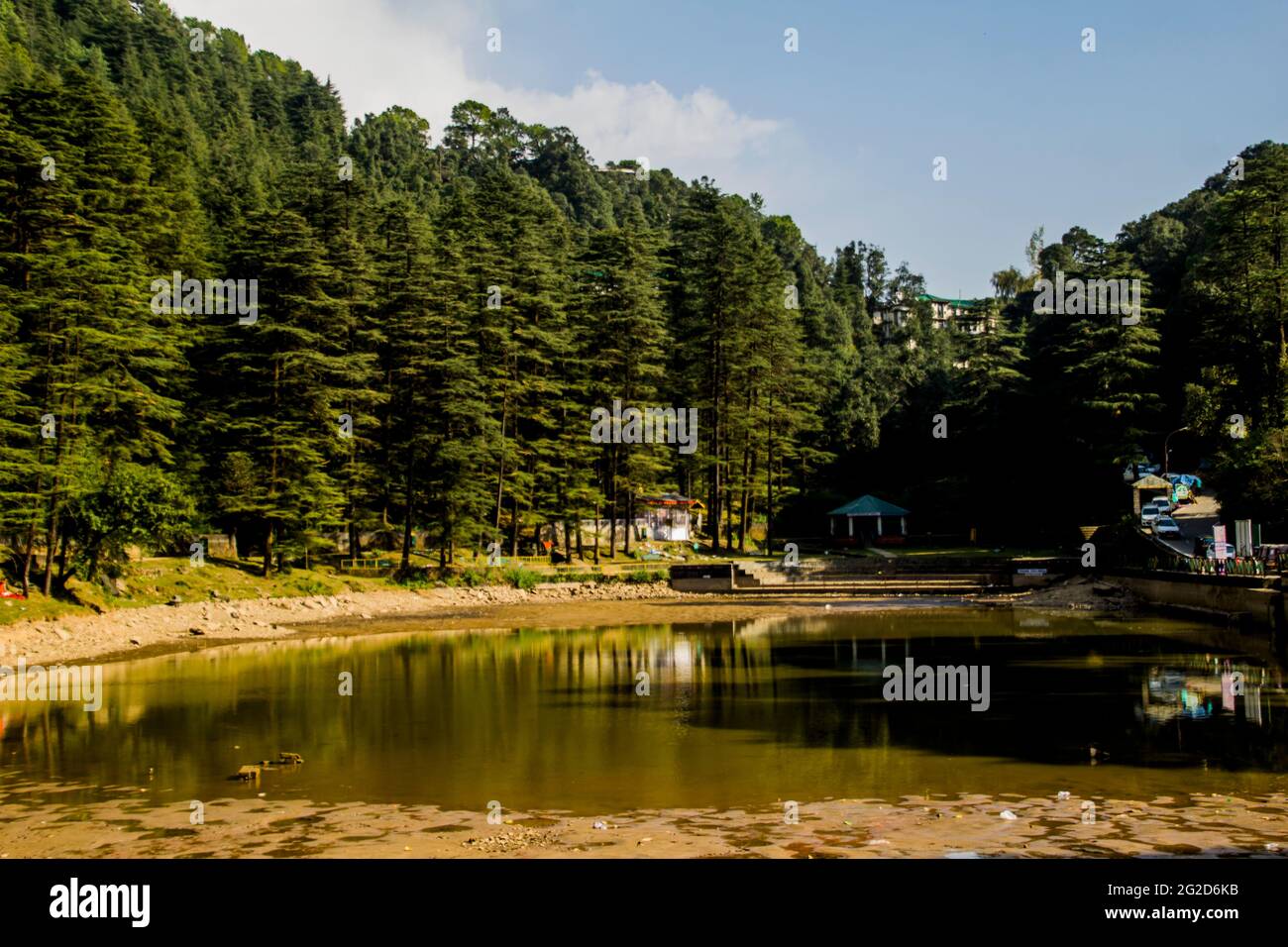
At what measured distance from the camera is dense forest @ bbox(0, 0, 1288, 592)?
34906mm

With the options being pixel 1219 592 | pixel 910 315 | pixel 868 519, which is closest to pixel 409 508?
pixel 1219 592

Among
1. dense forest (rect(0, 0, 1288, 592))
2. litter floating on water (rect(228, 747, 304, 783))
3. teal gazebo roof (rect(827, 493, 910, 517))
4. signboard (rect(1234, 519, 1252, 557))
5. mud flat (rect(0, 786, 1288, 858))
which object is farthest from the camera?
teal gazebo roof (rect(827, 493, 910, 517))

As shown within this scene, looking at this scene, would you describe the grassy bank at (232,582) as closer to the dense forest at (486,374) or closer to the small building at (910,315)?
the dense forest at (486,374)

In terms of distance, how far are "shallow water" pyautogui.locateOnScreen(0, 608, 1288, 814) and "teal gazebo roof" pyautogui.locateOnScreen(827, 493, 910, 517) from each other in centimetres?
3625

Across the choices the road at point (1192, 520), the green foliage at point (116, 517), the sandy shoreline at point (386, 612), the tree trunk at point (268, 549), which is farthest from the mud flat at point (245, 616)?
the road at point (1192, 520)

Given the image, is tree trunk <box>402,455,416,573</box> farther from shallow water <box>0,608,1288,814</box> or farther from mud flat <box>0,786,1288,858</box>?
mud flat <box>0,786,1288,858</box>

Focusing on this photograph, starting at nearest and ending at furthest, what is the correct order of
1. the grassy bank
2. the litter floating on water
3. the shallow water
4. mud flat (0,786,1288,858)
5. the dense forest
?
mud flat (0,786,1288,858), the shallow water, the litter floating on water, the grassy bank, the dense forest

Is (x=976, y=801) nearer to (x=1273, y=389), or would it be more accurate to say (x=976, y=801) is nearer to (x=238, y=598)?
(x=238, y=598)

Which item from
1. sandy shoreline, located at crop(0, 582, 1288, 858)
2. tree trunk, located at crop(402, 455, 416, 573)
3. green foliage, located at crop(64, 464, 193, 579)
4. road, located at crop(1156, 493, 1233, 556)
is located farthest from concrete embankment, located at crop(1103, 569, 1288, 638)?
green foliage, located at crop(64, 464, 193, 579)

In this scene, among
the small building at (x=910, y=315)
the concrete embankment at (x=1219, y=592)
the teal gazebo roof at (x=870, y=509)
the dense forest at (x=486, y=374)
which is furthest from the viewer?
the small building at (x=910, y=315)

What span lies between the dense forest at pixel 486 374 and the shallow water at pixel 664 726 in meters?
12.1

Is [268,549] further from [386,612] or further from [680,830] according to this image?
[680,830]

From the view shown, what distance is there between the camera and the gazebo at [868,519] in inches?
2596

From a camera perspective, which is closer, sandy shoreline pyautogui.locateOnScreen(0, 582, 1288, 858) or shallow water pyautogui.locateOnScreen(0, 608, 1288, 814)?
sandy shoreline pyautogui.locateOnScreen(0, 582, 1288, 858)
